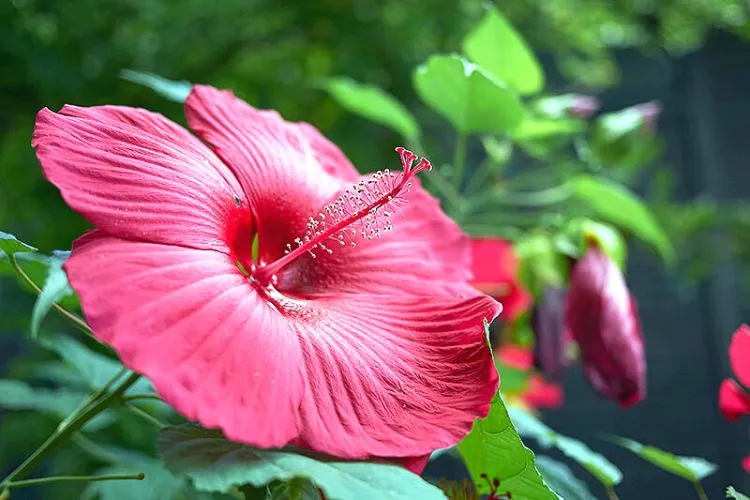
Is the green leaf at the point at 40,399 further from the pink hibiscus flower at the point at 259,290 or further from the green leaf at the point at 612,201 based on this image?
the green leaf at the point at 612,201

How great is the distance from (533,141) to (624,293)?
0.55 ft

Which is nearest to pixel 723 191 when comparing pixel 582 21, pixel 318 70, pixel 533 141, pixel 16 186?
pixel 582 21

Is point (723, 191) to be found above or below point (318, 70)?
below

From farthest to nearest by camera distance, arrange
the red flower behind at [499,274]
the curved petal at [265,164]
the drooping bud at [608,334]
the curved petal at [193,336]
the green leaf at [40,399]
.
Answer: the red flower behind at [499,274]
the green leaf at [40,399]
the drooping bud at [608,334]
the curved petal at [265,164]
the curved petal at [193,336]

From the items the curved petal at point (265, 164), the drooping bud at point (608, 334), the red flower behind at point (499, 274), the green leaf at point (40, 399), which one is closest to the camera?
the curved petal at point (265, 164)

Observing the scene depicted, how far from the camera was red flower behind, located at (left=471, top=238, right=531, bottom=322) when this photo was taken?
81 cm

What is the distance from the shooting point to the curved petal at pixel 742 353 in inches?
13.6

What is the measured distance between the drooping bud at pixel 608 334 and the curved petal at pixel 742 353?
10 cm

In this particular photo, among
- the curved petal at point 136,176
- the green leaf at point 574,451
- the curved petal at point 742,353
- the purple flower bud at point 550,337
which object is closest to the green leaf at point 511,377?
the purple flower bud at point 550,337

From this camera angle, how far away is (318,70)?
1.06 meters

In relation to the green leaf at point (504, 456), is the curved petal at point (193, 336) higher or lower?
higher

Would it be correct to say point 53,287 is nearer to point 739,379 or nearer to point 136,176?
point 136,176

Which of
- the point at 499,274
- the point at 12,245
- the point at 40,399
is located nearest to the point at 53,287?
the point at 12,245

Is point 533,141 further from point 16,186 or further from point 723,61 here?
point 723,61
